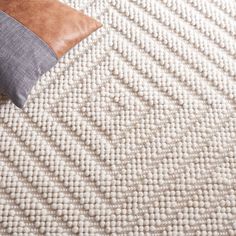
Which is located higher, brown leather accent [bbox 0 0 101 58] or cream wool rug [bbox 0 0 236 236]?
brown leather accent [bbox 0 0 101 58]

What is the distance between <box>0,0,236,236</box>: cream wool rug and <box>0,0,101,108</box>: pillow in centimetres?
5

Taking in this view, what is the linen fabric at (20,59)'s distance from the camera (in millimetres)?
912

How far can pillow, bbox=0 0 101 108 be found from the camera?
0.92 metres

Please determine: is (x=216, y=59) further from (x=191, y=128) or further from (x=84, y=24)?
(x=84, y=24)

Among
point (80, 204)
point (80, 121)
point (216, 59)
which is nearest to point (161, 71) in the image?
point (216, 59)

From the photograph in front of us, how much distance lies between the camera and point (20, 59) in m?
0.92

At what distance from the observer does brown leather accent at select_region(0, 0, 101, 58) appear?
976 mm

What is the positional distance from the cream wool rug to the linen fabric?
57mm

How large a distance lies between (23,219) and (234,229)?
0.46 metres

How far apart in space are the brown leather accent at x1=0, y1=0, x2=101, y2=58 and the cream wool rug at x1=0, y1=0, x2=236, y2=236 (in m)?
0.05

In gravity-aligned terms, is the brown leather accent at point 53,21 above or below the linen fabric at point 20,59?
above

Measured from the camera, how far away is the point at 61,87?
98 centimetres

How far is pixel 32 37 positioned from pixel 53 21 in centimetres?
8

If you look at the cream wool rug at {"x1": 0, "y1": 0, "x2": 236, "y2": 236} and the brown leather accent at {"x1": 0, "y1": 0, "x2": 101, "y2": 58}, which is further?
the brown leather accent at {"x1": 0, "y1": 0, "x2": 101, "y2": 58}
